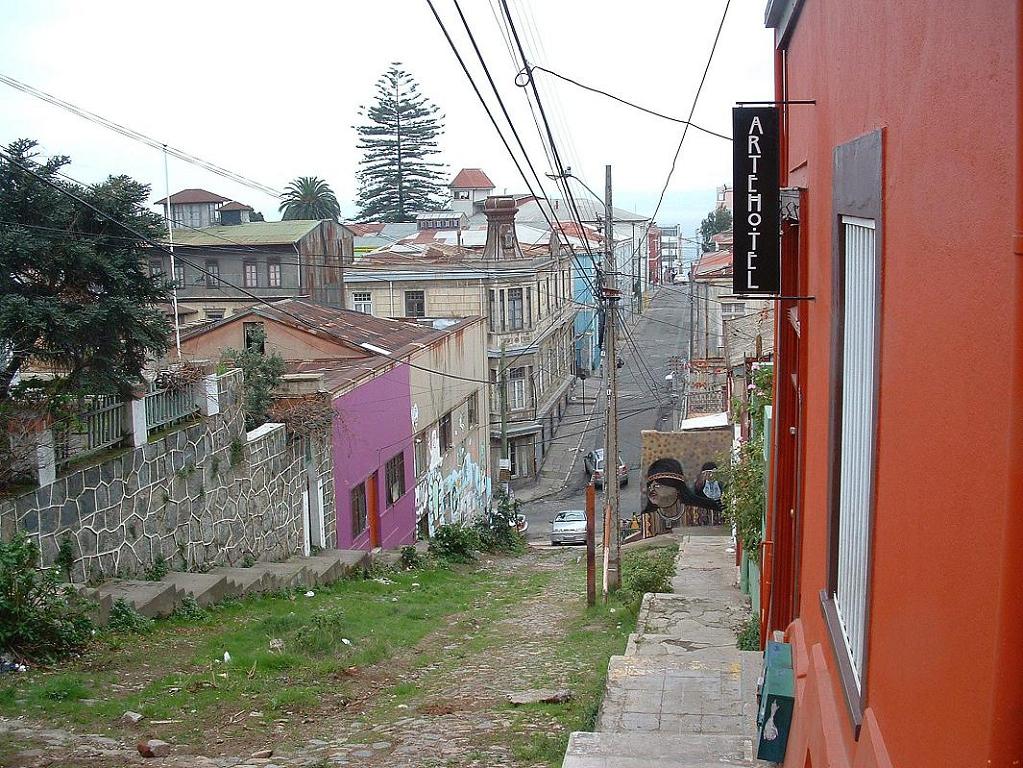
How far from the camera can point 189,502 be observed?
1409 cm

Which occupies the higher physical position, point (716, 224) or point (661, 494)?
point (716, 224)

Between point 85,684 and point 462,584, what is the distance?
406 inches

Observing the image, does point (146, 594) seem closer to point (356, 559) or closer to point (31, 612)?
point (31, 612)

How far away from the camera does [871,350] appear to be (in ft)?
11.2

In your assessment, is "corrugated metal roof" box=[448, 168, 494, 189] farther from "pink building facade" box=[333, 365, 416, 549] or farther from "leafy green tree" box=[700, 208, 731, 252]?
"pink building facade" box=[333, 365, 416, 549]

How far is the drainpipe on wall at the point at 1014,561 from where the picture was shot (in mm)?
1712

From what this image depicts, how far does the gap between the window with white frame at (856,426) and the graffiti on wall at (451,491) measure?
21604 mm

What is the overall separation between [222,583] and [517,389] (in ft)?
98.5

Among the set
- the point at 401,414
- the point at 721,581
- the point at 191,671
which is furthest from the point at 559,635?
the point at 401,414

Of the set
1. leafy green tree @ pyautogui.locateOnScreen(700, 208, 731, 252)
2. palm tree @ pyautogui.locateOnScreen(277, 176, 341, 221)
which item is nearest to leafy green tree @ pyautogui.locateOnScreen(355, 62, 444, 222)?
palm tree @ pyautogui.locateOnScreen(277, 176, 341, 221)

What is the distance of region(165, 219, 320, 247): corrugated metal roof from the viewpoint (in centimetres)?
3897

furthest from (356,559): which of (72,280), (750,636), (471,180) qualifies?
(471,180)

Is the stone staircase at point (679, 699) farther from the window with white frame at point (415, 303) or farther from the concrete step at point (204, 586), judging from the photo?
the window with white frame at point (415, 303)

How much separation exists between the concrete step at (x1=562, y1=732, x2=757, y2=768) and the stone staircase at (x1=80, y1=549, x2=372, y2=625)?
5723 mm
